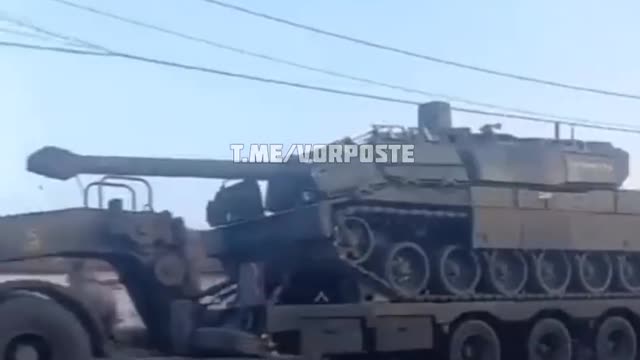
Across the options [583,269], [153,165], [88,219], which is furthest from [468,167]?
[88,219]

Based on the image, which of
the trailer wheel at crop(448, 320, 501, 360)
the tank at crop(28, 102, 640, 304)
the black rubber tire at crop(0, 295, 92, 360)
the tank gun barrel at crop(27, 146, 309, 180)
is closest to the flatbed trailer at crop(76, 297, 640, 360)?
the trailer wheel at crop(448, 320, 501, 360)

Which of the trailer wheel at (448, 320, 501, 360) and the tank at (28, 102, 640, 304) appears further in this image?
the trailer wheel at (448, 320, 501, 360)

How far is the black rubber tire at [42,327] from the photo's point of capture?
10.4 metres

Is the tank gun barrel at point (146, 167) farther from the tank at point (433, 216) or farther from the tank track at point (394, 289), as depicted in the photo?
the tank track at point (394, 289)

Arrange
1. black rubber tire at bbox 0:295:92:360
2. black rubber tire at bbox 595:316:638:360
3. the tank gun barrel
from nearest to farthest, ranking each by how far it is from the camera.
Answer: black rubber tire at bbox 0:295:92:360 → the tank gun barrel → black rubber tire at bbox 595:316:638:360

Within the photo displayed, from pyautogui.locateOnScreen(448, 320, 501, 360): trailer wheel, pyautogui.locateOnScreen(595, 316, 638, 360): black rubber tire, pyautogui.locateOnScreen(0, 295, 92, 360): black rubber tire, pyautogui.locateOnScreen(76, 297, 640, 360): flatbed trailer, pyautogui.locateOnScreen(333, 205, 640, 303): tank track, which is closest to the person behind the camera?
pyautogui.locateOnScreen(0, 295, 92, 360): black rubber tire

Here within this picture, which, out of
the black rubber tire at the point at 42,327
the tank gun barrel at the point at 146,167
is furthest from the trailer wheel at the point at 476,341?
the black rubber tire at the point at 42,327

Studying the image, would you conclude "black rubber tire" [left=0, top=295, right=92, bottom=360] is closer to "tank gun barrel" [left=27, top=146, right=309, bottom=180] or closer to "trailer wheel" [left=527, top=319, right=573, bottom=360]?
"tank gun barrel" [left=27, top=146, right=309, bottom=180]

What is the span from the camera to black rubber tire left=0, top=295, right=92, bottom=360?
1042 centimetres

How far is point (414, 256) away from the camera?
1390cm

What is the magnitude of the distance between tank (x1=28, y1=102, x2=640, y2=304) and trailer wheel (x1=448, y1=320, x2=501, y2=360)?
1.21 feet

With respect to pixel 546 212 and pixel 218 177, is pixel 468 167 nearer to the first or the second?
pixel 546 212

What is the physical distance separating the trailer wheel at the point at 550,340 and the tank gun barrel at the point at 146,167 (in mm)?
3742

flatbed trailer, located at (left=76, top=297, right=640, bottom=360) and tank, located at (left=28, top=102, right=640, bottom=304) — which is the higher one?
tank, located at (left=28, top=102, right=640, bottom=304)
